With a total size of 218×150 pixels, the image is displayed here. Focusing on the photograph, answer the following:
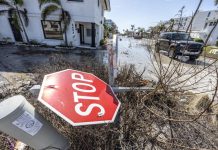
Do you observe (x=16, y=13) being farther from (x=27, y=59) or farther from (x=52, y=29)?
(x=27, y=59)

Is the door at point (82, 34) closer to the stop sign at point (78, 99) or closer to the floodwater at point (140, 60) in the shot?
the floodwater at point (140, 60)

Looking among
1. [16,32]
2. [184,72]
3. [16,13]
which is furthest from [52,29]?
[184,72]

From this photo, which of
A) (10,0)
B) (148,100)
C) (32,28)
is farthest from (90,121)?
(10,0)

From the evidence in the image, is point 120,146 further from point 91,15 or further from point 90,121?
point 91,15

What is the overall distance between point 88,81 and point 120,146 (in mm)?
1103

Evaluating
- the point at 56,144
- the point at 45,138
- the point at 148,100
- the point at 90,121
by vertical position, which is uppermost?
the point at 90,121

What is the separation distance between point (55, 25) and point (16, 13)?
3.55m

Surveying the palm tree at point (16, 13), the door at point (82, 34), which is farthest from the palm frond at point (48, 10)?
the door at point (82, 34)

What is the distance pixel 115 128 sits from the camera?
76.2 inches

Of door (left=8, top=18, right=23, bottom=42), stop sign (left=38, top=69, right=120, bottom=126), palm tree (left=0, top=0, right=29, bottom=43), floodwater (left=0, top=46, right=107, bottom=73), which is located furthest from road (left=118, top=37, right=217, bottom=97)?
door (left=8, top=18, right=23, bottom=42)

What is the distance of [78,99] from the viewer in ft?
3.73

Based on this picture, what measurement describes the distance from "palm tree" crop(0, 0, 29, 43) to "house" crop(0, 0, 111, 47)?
348 millimetres

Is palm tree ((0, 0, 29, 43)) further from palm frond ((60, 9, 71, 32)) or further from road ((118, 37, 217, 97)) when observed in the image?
road ((118, 37, 217, 97))

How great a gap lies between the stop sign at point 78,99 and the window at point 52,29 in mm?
13649
